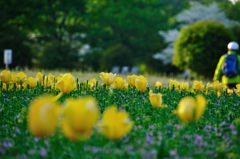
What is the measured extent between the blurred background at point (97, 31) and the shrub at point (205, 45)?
194 cm

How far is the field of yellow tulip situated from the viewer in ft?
9.67

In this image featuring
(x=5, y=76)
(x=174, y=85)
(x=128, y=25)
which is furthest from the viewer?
(x=128, y=25)

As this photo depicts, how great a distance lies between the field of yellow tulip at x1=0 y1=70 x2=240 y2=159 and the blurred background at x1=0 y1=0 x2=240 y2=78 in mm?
21214

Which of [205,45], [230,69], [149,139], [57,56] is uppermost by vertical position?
[205,45]

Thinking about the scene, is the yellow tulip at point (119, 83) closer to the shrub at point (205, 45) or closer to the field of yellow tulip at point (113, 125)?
the field of yellow tulip at point (113, 125)

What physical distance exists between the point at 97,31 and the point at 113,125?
34206 mm

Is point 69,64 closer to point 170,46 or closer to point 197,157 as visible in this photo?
point 170,46

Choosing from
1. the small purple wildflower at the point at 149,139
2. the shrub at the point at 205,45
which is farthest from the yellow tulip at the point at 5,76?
the shrub at the point at 205,45

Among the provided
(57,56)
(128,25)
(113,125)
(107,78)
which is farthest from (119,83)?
(128,25)

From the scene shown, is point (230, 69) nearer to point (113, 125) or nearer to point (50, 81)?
point (50, 81)

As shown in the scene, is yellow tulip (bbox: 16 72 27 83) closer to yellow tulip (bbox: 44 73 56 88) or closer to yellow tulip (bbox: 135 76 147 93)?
yellow tulip (bbox: 44 73 56 88)

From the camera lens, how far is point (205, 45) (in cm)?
2484

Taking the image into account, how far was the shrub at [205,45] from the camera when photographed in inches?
981

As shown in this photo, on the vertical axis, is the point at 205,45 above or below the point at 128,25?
below
